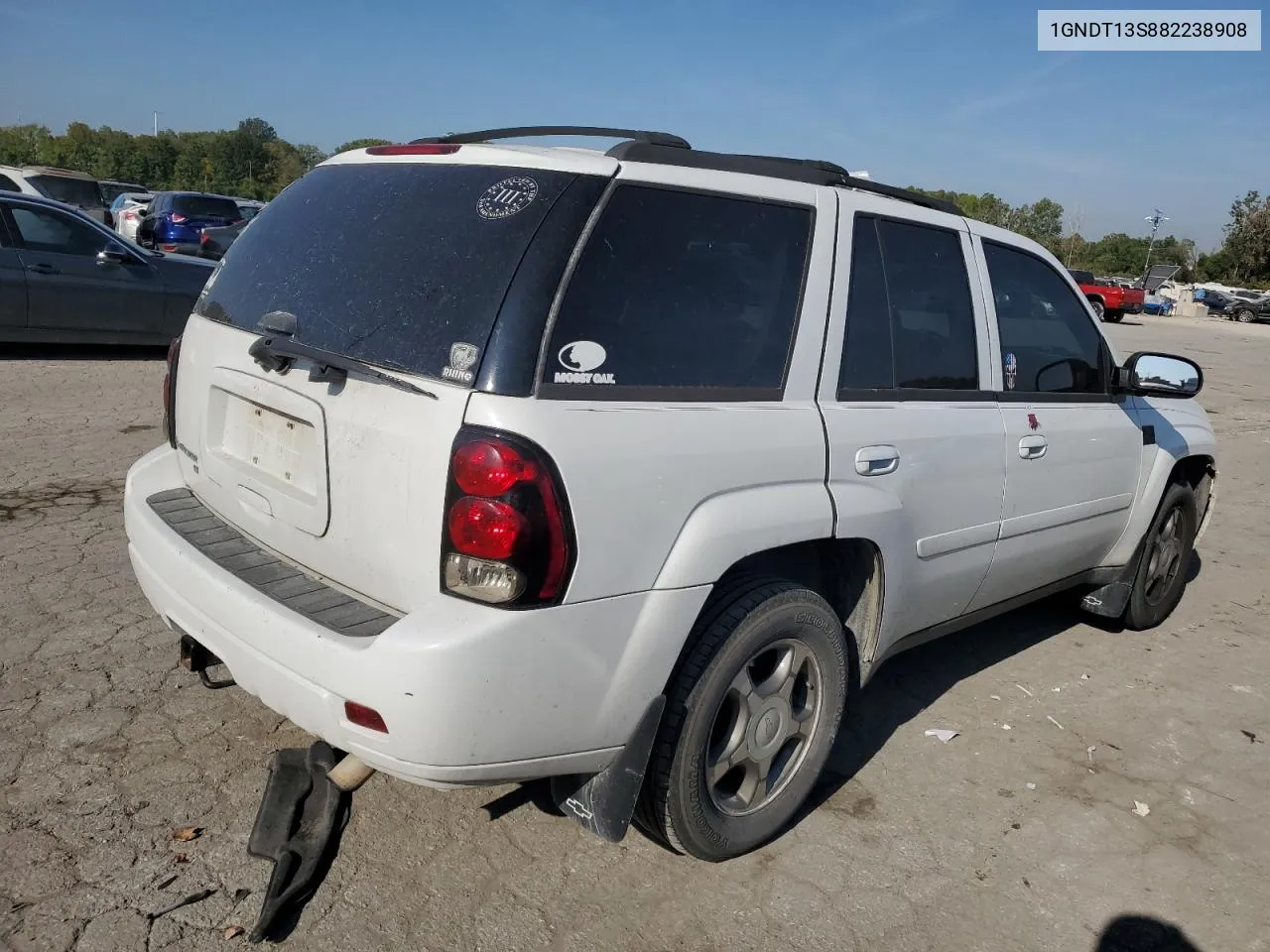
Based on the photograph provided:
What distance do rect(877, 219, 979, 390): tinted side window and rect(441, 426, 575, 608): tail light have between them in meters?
1.46

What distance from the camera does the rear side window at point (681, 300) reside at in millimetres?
2436

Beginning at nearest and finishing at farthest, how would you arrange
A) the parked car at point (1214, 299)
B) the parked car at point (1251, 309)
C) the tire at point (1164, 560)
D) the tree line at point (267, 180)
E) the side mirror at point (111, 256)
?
the tire at point (1164, 560) → the side mirror at point (111, 256) → the parked car at point (1251, 309) → the parked car at point (1214, 299) → the tree line at point (267, 180)

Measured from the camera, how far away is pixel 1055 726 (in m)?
3.99

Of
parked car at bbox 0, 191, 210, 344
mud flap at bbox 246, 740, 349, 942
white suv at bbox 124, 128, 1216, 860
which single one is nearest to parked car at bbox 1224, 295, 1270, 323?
parked car at bbox 0, 191, 210, 344

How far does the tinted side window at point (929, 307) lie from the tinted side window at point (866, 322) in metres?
0.05

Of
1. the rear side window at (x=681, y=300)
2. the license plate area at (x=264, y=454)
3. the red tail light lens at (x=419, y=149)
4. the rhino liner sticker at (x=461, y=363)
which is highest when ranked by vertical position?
the red tail light lens at (x=419, y=149)

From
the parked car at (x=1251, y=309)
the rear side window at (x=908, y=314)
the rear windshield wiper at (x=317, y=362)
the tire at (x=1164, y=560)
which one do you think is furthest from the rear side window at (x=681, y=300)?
the parked car at (x=1251, y=309)

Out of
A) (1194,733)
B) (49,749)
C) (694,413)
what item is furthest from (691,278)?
(1194,733)

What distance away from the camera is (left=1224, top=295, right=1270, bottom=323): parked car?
43031mm

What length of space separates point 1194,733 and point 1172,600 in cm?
143

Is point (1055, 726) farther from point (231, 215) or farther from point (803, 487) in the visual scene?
point (231, 215)

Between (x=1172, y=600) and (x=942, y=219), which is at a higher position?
(x=942, y=219)

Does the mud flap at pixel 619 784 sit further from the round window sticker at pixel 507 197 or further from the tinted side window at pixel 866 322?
the round window sticker at pixel 507 197

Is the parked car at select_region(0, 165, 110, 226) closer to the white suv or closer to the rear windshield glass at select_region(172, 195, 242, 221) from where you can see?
the rear windshield glass at select_region(172, 195, 242, 221)
